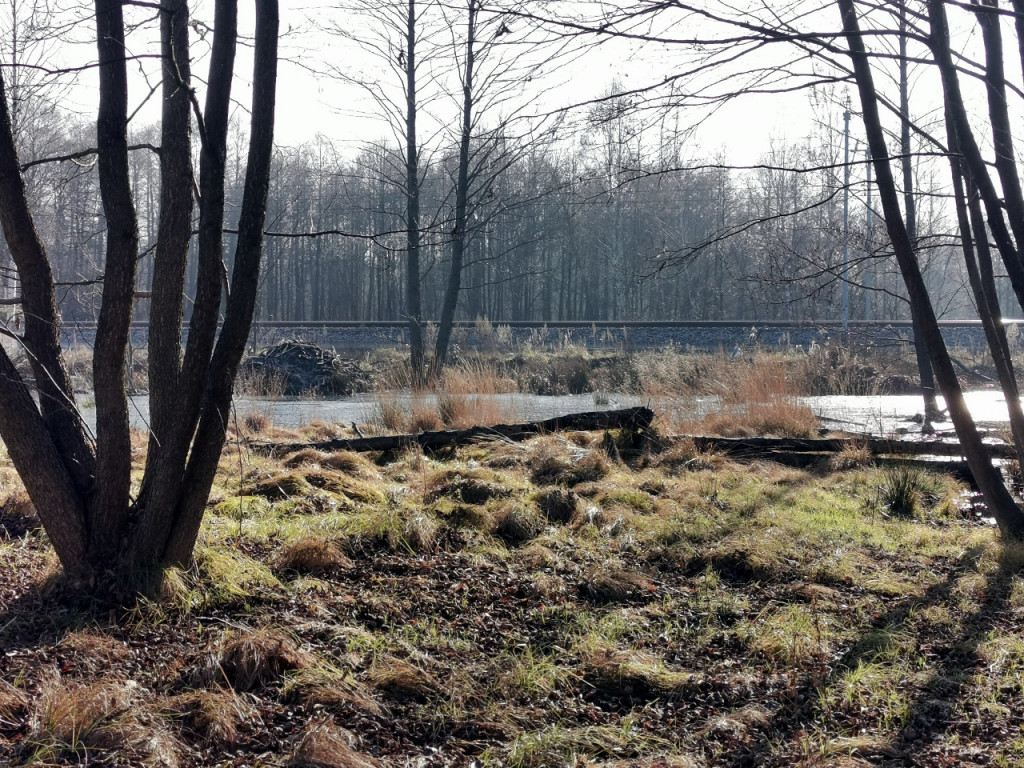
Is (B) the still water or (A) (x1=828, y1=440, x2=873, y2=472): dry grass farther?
(B) the still water

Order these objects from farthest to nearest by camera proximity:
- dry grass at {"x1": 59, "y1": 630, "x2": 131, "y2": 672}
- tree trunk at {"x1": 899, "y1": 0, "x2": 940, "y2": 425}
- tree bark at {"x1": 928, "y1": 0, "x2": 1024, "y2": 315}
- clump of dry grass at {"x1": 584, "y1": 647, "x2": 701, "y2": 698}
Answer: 1. tree trunk at {"x1": 899, "y1": 0, "x2": 940, "y2": 425}
2. tree bark at {"x1": 928, "y1": 0, "x2": 1024, "y2": 315}
3. clump of dry grass at {"x1": 584, "y1": 647, "x2": 701, "y2": 698}
4. dry grass at {"x1": 59, "y1": 630, "x2": 131, "y2": 672}

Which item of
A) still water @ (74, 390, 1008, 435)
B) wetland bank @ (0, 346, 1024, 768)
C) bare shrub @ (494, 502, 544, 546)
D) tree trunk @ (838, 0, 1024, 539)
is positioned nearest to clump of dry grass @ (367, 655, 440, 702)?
wetland bank @ (0, 346, 1024, 768)

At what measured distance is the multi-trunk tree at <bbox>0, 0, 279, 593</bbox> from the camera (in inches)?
161

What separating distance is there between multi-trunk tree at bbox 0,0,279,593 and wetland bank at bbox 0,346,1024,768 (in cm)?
25

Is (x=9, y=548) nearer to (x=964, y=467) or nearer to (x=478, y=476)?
(x=478, y=476)

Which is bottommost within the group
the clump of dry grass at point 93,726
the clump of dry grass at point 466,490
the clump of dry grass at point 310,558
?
the clump of dry grass at point 93,726

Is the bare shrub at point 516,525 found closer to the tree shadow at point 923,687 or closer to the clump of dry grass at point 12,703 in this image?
the tree shadow at point 923,687

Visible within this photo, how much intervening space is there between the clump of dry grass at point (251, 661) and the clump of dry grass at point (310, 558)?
1043 millimetres

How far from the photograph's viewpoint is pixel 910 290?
19.2ft

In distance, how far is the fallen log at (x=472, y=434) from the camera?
8.60 m

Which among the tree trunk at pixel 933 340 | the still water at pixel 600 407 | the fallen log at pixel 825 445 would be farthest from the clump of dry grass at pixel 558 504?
the still water at pixel 600 407

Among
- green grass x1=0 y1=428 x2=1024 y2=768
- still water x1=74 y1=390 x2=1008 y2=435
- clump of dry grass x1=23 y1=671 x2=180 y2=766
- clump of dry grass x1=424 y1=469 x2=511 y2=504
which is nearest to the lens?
clump of dry grass x1=23 y1=671 x2=180 y2=766

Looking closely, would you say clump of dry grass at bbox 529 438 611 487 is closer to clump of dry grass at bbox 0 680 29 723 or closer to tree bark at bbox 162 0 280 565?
tree bark at bbox 162 0 280 565

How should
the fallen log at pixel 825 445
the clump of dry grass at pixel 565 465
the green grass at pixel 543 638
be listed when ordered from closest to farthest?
the green grass at pixel 543 638 → the clump of dry grass at pixel 565 465 → the fallen log at pixel 825 445
